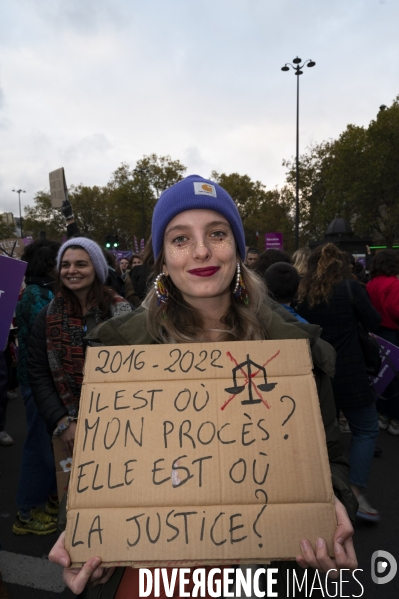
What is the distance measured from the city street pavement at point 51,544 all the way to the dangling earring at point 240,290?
193 cm

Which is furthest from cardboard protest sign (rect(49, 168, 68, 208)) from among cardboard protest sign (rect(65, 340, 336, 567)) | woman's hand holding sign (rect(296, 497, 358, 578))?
woman's hand holding sign (rect(296, 497, 358, 578))

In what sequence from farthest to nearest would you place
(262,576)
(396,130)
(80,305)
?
(396,130) < (80,305) < (262,576)

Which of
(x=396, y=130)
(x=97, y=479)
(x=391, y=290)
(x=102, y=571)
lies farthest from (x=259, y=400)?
(x=396, y=130)

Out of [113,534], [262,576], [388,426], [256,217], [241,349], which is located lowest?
[388,426]

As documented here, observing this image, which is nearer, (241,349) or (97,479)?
(97,479)

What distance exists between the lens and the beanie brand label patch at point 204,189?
4.84 ft

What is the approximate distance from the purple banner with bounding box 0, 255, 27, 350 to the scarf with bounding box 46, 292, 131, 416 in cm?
29

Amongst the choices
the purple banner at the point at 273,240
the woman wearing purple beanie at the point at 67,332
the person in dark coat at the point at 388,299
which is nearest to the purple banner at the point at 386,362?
the person in dark coat at the point at 388,299

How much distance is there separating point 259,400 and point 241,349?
150mm

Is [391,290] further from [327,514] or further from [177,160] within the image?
[177,160]

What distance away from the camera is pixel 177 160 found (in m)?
49.4

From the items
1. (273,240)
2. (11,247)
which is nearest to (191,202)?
(11,247)

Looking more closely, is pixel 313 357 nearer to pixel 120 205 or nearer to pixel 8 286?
pixel 8 286

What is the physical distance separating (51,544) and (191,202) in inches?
107
